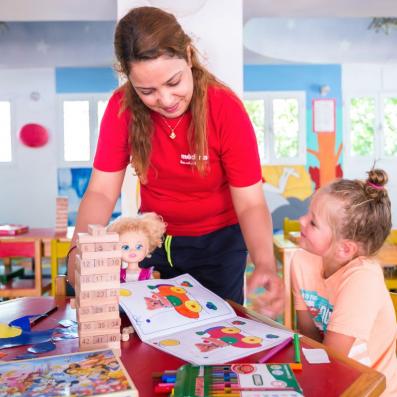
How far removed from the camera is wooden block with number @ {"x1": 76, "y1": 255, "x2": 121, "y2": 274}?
0.82 meters

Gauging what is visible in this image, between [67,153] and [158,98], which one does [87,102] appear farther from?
[158,98]

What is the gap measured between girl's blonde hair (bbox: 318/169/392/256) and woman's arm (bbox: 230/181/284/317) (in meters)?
0.19

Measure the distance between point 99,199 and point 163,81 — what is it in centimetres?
36

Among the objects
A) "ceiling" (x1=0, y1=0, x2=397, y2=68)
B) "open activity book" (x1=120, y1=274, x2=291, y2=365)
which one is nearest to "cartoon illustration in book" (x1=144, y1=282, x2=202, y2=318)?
"open activity book" (x1=120, y1=274, x2=291, y2=365)

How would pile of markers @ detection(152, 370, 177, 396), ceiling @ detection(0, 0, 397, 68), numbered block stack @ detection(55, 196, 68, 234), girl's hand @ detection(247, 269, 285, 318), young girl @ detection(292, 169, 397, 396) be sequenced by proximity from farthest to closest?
1. ceiling @ detection(0, 0, 397, 68)
2. numbered block stack @ detection(55, 196, 68, 234)
3. young girl @ detection(292, 169, 397, 396)
4. girl's hand @ detection(247, 269, 285, 318)
5. pile of markers @ detection(152, 370, 177, 396)

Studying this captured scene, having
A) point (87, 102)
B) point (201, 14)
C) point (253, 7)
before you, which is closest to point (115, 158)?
point (201, 14)

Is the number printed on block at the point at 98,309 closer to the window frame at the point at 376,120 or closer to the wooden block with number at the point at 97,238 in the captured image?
the wooden block with number at the point at 97,238

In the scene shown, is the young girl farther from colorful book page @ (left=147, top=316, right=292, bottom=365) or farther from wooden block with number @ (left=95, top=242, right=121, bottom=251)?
wooden block with number @ (left=95, top=242, right=121, bottom=251)

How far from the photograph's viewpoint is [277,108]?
6379mm

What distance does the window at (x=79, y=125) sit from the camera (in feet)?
20.6

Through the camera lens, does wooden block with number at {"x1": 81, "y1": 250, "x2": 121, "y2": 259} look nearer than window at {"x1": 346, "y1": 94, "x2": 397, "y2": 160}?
Yes

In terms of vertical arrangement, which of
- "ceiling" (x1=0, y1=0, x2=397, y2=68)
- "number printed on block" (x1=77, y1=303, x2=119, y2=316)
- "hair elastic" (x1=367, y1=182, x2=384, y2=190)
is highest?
"ceiling" (x1=0, y1=0, x2=397, y2=68)

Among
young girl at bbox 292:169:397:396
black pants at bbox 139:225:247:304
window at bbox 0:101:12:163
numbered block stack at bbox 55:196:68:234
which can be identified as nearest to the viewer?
young girl at bbox 292:169:397:396

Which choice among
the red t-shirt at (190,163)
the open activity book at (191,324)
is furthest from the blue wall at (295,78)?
the open activity book at (191,324)
